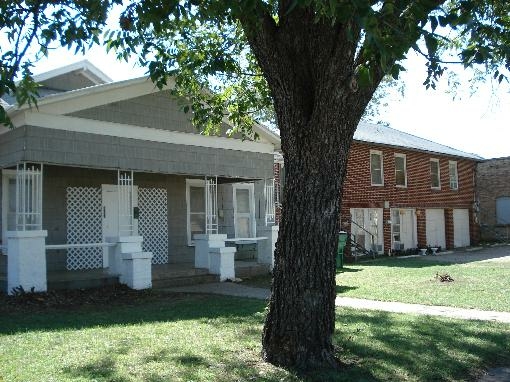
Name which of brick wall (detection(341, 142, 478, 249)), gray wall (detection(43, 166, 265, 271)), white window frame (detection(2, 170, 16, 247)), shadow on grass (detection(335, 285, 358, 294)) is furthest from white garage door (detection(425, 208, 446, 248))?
white window frame (detection(2, 170, 16, 247))

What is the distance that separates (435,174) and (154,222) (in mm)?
17943

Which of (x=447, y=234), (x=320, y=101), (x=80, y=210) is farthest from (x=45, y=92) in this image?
(x=447, y=234)

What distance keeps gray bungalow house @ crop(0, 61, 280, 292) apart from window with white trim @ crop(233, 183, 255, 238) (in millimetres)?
213

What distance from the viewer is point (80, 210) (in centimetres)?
1424

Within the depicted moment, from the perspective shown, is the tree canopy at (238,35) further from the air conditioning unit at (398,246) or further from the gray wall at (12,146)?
the air conditioning unit at (398,246)

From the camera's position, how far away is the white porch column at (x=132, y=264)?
1223cm

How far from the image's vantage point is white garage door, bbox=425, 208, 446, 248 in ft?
93.0

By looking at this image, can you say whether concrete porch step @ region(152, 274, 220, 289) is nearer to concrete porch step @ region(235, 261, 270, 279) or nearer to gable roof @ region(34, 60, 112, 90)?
concrete porch step @ region(235, 261, 270, 279)

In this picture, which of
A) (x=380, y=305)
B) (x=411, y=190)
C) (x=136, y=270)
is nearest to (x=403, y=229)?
(x=411, y=190)

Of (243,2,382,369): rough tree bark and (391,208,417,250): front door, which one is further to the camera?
(391,208,417,250): front door

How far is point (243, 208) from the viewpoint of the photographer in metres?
18.7

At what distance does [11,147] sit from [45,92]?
376cm

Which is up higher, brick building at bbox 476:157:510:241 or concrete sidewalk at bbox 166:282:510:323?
brick building at bbox 476:157:510:241

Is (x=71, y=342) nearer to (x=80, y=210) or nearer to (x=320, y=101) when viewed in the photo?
(x=320, y=101)
